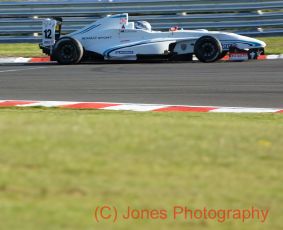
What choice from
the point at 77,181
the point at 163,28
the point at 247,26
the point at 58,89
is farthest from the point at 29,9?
the point at 77,181

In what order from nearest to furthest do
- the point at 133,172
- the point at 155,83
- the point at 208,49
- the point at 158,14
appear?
the point at 133,172 → the point at 155,83 → the point at 208,49 → the point at 158,14

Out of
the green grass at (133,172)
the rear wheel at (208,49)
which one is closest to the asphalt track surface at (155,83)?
the rear wheel at (208,49)

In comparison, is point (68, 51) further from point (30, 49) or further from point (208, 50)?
point (30, 49)

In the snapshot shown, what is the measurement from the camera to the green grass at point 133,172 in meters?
4.93

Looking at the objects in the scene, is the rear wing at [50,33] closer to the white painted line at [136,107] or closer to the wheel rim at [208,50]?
the wheel rim at [208,50]

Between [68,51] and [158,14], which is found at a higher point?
[158,14]

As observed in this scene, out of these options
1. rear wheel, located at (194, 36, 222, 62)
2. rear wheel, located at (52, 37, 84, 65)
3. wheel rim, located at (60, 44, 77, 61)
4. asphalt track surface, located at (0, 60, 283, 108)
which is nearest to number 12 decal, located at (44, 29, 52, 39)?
rear wheel, located at (52, 37, 84, 65)

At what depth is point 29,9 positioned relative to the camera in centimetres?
2323

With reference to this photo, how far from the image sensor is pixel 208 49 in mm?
17578

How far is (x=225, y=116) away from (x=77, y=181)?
5161 millimetres

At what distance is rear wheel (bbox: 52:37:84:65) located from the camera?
60.6 feet

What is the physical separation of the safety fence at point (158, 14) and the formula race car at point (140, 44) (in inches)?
162

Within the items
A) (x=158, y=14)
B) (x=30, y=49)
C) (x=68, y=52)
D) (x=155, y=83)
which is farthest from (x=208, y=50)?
(x=30, y=49)

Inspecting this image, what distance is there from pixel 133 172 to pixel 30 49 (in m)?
17.2
